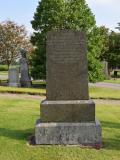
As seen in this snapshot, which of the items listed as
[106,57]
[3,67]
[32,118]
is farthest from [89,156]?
[3,67]

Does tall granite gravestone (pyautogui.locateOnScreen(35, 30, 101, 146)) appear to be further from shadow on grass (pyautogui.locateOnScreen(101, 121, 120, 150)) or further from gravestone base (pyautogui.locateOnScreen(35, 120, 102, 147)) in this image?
shadow on grass (pyautogui.locateOnScreen(101, 121, 120, 150))

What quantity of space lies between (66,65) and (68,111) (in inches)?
40.7

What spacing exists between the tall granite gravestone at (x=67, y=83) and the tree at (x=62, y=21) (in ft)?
61.4

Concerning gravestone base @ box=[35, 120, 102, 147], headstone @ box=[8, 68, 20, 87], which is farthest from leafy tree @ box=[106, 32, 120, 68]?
gravestone base @ box=[35, 120, 102, 147]

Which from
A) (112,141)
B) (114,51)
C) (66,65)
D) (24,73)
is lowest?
(112,141)

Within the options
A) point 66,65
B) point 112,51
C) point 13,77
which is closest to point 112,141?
point 66,65

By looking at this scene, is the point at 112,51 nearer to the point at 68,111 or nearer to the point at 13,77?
the point at 13,77

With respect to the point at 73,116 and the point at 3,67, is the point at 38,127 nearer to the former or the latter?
the point at 73,116

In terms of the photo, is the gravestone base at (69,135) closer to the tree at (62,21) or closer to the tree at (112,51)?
the tree at (62,21)

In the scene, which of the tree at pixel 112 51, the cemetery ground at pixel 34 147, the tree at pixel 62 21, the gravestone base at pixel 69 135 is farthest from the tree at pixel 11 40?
the gravestone base at pixel 69 135

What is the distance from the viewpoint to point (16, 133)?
9.97m

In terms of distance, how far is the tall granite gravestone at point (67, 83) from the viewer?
30.5ft

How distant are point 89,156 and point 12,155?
1.50 m

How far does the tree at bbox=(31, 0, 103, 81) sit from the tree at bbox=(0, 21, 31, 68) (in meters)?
23.4
